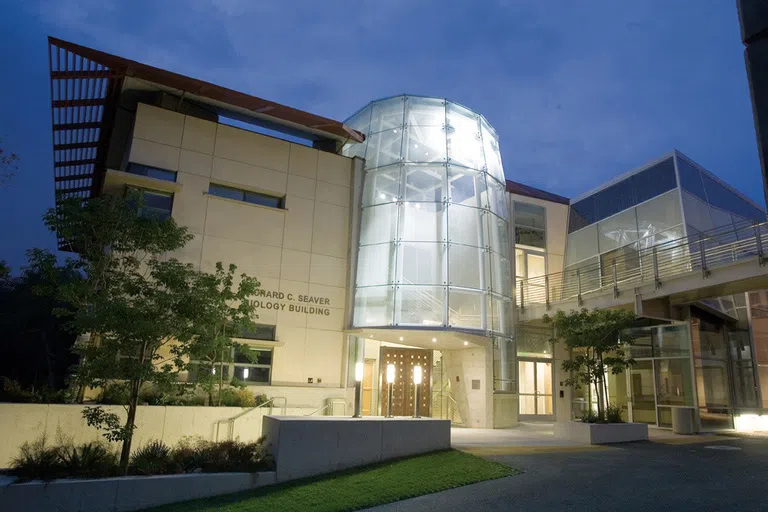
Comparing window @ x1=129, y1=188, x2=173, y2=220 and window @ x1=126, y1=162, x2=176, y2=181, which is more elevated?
window @ x1=126, y1=162, x2=176, y2=181

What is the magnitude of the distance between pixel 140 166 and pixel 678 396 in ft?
69.0

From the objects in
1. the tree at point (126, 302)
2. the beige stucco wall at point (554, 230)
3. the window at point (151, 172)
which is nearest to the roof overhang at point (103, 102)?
the window at point (151, 172)

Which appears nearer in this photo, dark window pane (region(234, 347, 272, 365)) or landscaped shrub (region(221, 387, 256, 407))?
landscaped shrub (region(221, 387, 256, 407))

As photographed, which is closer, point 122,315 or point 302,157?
point 122,315

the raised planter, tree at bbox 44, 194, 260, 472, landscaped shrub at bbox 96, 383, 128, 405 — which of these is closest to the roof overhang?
tree at bbox 44, 194, 260, 472

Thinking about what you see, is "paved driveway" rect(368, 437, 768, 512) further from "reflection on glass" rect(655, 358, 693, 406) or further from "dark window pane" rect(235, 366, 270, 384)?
"dark window pane" rect(235, 366, 270, 384)

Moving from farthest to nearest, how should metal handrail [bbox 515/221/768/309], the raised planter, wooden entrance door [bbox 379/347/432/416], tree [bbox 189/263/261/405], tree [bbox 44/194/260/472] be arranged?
wooden entrance door [bbox 379/347/432/416]
metal handrail [bbox 515/221/768/309]
tree [bbox 189/263/261/405]
tree [bbox 44/194/260/472]
the raised planter

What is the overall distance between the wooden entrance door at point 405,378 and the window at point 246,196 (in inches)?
295

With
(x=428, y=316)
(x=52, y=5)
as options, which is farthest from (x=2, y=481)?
(x=52, y=5)

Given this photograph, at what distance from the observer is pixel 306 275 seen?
65.3ft

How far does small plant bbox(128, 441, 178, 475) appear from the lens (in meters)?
10.6

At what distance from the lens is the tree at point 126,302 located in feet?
36.4

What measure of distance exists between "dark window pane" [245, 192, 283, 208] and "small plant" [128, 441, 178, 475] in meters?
10.00

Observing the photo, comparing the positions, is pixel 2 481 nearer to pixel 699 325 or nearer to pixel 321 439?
pixel 321 439
